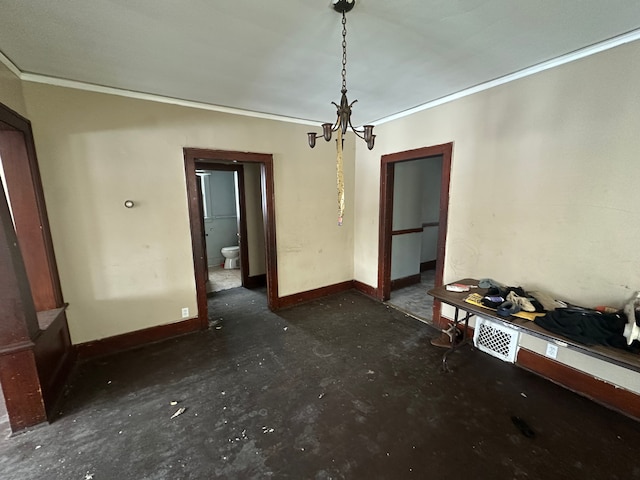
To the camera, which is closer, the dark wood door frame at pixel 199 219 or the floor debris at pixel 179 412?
the floor debris at pixel 179 412

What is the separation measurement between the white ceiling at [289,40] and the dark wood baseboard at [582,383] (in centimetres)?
237

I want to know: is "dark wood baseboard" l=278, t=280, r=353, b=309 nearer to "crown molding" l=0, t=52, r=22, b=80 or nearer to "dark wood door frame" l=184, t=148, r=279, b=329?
"dark wood door frame" l=184, t=148, r=279, b=329

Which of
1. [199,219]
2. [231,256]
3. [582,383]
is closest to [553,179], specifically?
[582,383]

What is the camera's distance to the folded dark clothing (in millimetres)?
1571

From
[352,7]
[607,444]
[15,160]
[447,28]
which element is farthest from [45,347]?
[607,444]

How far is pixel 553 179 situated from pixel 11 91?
4.16 m

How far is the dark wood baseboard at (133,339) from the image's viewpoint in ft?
8.20

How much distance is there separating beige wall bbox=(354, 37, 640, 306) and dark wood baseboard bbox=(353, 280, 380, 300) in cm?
126

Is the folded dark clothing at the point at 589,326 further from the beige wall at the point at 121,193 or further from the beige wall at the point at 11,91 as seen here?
the beige wall at the point at 11,91

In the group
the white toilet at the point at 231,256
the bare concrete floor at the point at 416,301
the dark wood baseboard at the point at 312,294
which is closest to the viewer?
the bare concrete floor at the point at 416,301

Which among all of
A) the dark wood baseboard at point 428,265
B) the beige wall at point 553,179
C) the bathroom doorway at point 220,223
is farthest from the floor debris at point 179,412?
the dark wood baseboard at point 428,265

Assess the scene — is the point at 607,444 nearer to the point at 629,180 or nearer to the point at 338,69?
the point at 629,180

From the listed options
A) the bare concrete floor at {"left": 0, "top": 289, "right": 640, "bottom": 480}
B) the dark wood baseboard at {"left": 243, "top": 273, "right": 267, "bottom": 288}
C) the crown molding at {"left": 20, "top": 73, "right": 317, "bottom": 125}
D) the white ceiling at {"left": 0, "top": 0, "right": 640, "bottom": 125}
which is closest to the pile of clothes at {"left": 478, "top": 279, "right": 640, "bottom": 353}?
the bare concrete floor at {"left": 0, "top": 289, "right": 640, "bottom": 480}

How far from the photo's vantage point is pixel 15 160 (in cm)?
201
